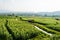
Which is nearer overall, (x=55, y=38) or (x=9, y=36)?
(x=55, y=38)

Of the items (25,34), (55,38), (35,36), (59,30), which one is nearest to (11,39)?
(25,34)

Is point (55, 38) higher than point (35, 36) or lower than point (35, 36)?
higher

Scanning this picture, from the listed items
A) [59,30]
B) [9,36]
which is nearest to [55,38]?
[9,36]

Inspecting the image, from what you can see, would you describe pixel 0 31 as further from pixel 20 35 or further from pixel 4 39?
pixel 20 35

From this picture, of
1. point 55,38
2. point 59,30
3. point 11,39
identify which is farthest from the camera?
point 59,30

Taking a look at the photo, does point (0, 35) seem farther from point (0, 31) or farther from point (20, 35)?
point (20, 35)

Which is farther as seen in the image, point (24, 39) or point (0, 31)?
point (0, 31)

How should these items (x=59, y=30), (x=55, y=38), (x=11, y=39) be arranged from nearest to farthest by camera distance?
(x=55, y=38), (x=11, y=39), (x=59, y=30)

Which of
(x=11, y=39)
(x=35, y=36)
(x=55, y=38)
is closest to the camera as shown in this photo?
(x=55, y=38)

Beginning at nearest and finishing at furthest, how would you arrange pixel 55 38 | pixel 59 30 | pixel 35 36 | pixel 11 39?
pixel 55 38 < pixel 11 39 < pixel 35 36 < pixel 59 30
